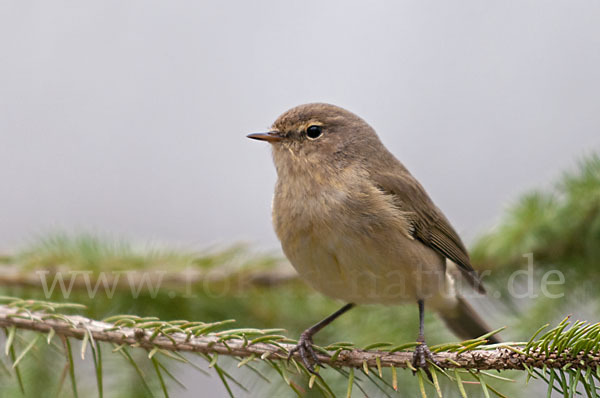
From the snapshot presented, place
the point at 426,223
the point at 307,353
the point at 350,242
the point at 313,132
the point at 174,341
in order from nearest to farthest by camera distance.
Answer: the point at 174,341
the point at 307,353
the point at 350,242
the point at 426,223
the point at 313,132

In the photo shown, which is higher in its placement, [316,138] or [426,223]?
[316,138]

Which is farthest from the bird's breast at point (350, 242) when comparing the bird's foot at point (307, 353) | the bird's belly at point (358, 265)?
the bird's foot at point (307, 353)

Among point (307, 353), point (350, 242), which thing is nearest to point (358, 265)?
point (350, 242)

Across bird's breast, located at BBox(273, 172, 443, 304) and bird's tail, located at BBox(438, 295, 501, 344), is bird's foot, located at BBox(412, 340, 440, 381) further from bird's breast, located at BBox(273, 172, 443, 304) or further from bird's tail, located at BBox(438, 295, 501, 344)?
bird's tail, located at BBox(438, 295, 501, 344)

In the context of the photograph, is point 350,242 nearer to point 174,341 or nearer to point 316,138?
point 316,138

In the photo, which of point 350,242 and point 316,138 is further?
point 316,138

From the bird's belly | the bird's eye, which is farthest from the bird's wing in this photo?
the bird's eye

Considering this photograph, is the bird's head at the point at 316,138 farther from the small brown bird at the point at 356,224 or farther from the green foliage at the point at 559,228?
the green foliage at the point at 559,228
